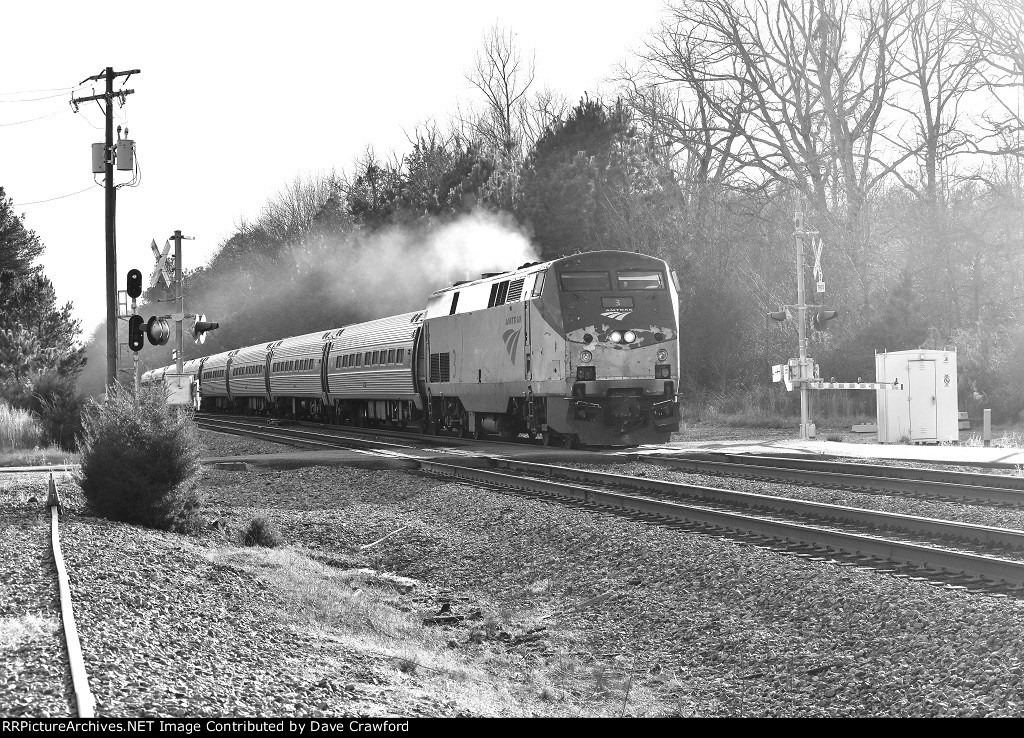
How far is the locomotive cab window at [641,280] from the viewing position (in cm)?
2069

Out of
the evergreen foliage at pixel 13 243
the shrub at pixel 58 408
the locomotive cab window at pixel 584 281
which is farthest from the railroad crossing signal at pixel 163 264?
the evergreen foliage at pixel 13 243

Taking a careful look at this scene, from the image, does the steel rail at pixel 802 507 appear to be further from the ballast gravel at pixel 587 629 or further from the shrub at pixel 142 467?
the shrub at pixel 142 467

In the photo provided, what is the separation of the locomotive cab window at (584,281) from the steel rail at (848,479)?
3237 mm

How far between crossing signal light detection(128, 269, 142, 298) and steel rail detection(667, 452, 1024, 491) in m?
9.67

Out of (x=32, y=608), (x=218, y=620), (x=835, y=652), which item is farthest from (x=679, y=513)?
(x=32, y=608)

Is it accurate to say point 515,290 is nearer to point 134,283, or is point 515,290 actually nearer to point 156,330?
point 156,330

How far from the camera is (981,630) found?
682 centimetres

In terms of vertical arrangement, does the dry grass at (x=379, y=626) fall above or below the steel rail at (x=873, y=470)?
below

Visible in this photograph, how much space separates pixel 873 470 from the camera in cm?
1583

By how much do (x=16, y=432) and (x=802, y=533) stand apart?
20.3m

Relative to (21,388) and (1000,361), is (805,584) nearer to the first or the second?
(1000,361)

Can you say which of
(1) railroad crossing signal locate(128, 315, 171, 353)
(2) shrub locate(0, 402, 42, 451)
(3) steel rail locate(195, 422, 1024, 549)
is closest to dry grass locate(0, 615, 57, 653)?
(3) steel rail locate(195, 422, 1024, 549)

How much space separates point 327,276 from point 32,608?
60396 mm

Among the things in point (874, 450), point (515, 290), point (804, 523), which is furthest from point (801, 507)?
point (515, 290)
